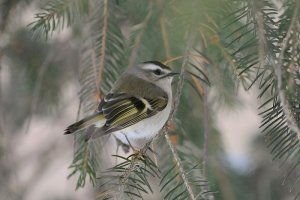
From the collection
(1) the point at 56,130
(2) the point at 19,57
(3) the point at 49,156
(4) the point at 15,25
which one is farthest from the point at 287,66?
(1) the point at 56,130

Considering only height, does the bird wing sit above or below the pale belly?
above

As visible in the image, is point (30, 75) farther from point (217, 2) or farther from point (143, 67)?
point (217, 2)

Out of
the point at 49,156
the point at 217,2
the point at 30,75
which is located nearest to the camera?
the point at 217,2

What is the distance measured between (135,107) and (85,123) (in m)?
0.28

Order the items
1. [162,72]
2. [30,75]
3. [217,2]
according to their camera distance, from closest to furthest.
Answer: [217,2], [162,72], [30,75]

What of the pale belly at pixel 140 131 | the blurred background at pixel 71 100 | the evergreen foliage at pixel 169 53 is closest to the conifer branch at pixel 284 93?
the evergreen foliage at pixel 169 53

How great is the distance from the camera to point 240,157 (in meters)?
2.29

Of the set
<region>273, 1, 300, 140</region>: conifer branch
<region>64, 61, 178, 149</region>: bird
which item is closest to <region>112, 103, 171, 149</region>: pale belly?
<region>64, 61, 178, 149</region>: bird

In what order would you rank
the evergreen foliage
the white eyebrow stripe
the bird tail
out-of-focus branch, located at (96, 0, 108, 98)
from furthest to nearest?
the white eyebrow stripe
out-of-focus branch, located at (96, 0, 108, 98)
the bird tail
the evergreen foliage

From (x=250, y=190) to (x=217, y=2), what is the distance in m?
1.09

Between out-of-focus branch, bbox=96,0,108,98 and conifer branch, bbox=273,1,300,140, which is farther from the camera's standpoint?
out-of-focus branch, bbox=96,0,108,98

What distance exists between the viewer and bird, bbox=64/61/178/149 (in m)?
1.53

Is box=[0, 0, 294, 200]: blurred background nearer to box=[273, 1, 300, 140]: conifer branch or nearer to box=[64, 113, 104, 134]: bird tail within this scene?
box=[64, 113, 104, 134]: bird tail

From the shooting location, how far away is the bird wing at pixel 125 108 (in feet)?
5.08
